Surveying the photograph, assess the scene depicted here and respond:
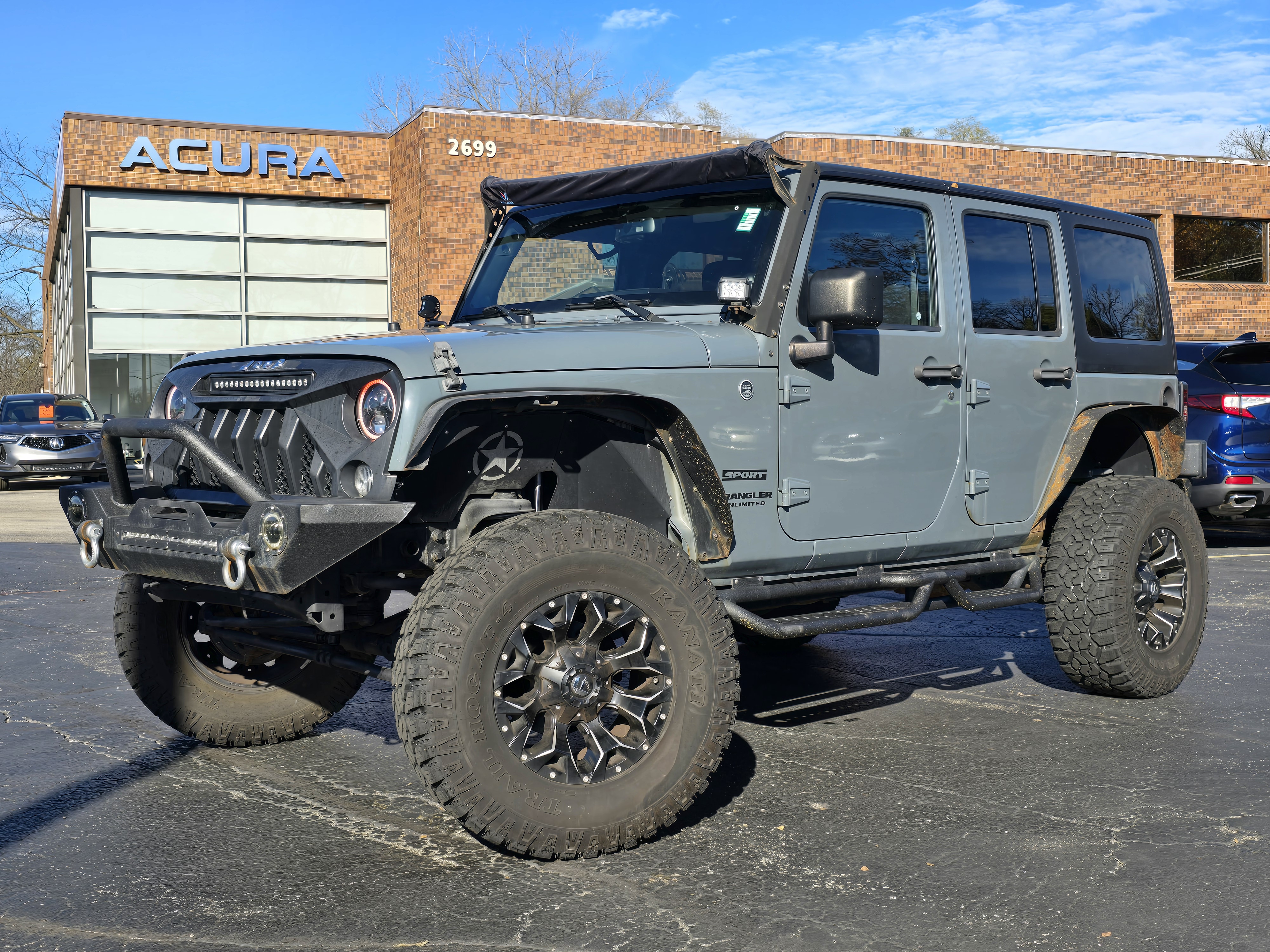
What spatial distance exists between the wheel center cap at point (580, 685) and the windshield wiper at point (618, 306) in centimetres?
131

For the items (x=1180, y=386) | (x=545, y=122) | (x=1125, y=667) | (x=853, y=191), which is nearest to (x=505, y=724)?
(x=853, y=191)

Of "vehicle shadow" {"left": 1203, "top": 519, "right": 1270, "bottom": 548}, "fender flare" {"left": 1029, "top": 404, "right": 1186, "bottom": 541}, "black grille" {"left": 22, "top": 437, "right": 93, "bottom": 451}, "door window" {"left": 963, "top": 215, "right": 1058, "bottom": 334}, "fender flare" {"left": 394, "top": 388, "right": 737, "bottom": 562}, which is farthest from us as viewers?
"black grille" {"left": 22, "top": 437, "right": 93, "bottom": 451}

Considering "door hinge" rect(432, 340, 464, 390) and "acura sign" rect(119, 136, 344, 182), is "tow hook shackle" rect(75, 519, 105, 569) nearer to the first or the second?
"door hinge" rect(432, 340, 464, 390)

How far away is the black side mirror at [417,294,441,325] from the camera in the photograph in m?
5.54

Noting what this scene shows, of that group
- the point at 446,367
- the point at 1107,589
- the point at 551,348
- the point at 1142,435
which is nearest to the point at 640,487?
the point at 551,348

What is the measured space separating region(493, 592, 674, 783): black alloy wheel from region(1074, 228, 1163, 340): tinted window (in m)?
3.09

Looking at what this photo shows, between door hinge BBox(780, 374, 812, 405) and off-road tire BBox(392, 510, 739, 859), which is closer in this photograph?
off-road tire BBox(392, 510, 739, 859)

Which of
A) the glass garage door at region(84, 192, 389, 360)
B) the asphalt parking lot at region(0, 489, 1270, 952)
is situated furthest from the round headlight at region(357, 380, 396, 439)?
the glass garage door at region(84, 192, 389, 360)

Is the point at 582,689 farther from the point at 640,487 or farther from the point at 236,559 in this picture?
the point at 236,559

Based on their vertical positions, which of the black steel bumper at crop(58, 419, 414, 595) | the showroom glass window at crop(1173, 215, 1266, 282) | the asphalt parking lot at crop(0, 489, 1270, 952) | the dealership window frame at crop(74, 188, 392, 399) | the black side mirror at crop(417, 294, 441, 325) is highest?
Answer: the showroom glass window at crop(1173, 215, 1266, 282)

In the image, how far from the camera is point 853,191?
4.74 metres

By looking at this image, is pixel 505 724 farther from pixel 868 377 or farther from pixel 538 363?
pixel 868 377

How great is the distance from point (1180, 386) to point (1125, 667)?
62.0 inches

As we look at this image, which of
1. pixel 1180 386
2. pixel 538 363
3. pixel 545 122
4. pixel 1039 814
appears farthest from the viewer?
pixel 545 122
